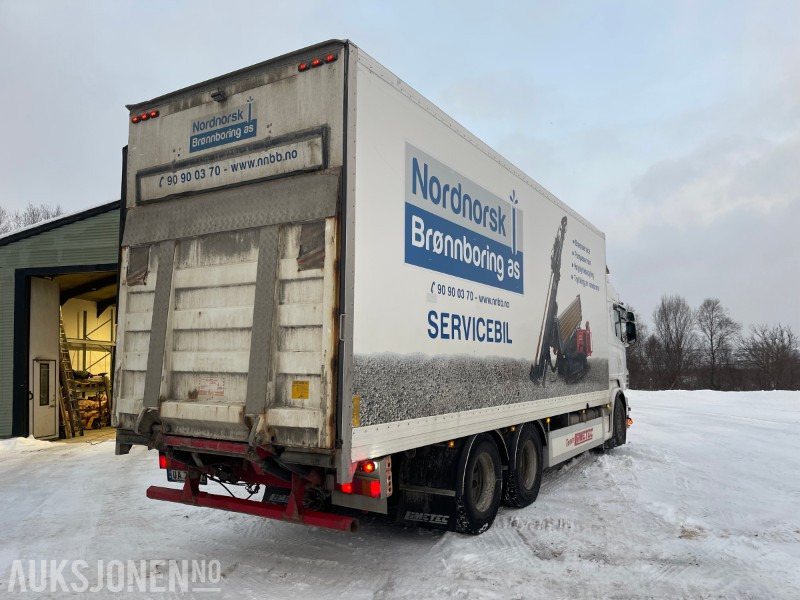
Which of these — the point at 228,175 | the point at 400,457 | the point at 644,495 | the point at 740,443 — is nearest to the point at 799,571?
the point at 644,495

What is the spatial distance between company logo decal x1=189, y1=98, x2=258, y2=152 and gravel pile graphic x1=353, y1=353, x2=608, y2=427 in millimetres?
2184

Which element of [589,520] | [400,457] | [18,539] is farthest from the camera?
[589,520]

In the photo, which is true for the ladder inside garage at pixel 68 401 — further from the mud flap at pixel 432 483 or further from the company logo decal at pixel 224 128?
the mud flap at pixel 432 483

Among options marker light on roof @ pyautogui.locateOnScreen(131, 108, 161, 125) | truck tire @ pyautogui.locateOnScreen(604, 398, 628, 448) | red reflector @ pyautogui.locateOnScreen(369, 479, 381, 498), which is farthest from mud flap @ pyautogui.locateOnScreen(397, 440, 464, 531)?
truck tire @ pyautogui.locateOnScreen(604, 398, 628, 448)

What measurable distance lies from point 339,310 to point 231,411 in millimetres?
1197

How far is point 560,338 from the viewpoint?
8070 mm

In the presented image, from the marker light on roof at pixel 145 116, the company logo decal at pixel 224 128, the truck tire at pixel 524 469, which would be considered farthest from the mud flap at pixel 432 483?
the marker light on roof at pixel 145 116

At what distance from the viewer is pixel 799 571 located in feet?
16.3

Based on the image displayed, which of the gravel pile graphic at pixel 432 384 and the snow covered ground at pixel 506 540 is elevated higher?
the gravel pile graphic at pixel 432 384

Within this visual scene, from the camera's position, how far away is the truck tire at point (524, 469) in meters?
6.69

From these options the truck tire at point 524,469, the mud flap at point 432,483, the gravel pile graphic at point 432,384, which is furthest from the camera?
the truck tire at point 524,469

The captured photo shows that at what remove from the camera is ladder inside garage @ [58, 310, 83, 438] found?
1505 cm

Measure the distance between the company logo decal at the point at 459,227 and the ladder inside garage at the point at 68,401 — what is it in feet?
43.1

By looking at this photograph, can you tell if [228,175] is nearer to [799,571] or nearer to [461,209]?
[461,209]
